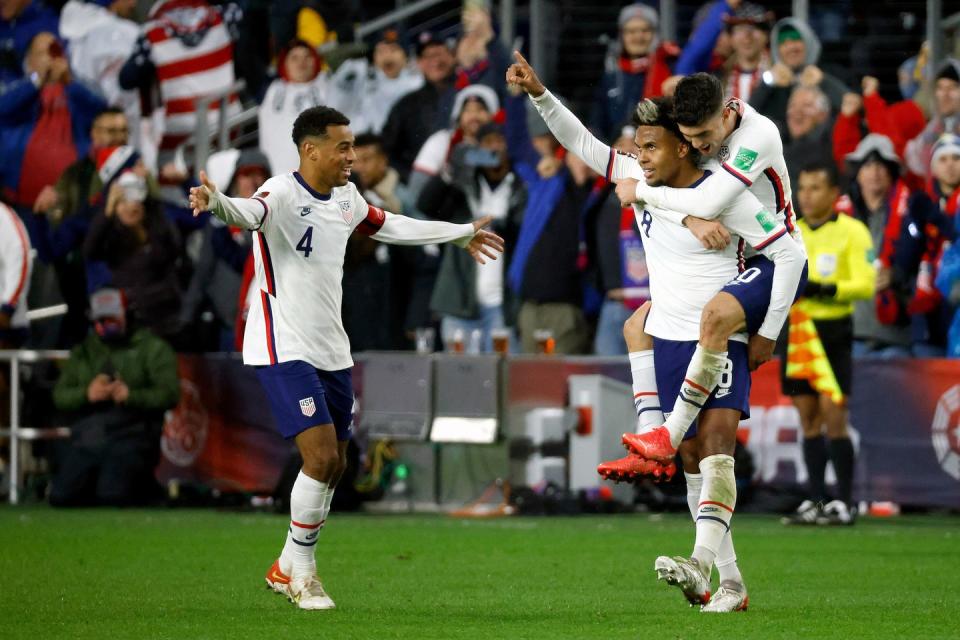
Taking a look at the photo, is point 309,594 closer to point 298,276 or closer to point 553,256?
point 298,276

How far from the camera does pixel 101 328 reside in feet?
53.5

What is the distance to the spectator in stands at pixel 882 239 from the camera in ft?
51.0

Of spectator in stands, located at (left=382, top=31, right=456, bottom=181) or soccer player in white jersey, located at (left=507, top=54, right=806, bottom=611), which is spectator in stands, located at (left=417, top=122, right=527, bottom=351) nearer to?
spectator in stands, located at (left=382, top=31, right=456, bottom=181)

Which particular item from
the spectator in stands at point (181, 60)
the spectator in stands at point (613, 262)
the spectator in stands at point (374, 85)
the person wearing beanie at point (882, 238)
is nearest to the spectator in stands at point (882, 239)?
the person wearing beanie at point (882, 238)

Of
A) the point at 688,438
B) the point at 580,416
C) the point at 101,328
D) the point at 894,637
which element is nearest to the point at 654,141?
the point at 688,438

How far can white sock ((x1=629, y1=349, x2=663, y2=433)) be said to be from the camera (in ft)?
30.1

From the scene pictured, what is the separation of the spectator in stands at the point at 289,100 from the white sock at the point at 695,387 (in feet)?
30.7

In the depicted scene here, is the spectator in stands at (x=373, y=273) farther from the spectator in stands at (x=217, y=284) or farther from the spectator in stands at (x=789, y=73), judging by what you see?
the spectator in stands at (x=789, y=73)

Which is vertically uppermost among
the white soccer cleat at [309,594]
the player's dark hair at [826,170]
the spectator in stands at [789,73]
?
the spectator in stands at [789,73]

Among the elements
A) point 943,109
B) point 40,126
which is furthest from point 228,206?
point 40,126

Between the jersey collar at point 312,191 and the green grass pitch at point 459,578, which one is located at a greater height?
the jersey collar at point 312,191

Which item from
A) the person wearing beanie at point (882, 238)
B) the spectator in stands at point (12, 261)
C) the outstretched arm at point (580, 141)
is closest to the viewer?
the outstretched arm at point (580, 141)

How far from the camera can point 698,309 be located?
8.87m

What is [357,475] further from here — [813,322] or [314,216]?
[314,216]
